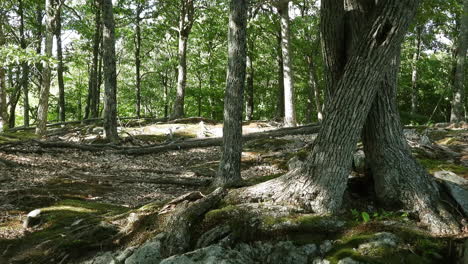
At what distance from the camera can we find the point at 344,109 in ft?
12.6

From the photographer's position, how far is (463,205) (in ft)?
13.3

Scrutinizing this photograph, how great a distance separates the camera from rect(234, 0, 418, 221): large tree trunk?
141 inches

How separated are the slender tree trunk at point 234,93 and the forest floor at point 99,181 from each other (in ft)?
1.47

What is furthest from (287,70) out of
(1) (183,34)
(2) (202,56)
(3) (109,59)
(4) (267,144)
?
(2) (202,56)

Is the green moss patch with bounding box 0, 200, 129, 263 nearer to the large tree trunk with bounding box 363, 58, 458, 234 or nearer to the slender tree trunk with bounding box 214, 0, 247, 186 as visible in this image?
the slender tree trunk with bounding box 214, 0, 247, 186

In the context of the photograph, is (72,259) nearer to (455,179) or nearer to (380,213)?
(380,213)

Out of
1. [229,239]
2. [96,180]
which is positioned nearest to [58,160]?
[96,180]

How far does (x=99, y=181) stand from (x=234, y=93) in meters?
3.66

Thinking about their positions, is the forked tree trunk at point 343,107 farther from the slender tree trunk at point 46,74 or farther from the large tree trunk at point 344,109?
the slender tree trunk at point 46,74

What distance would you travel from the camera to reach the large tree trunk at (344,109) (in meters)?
3.58

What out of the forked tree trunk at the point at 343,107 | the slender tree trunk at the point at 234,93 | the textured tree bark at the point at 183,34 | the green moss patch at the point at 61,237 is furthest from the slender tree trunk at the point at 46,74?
the forked tree trunk at the point at 343,107

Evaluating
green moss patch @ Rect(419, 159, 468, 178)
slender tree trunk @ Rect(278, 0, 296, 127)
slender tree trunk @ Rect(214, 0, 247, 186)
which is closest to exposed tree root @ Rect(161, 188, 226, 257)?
slender tree trunk @ Rect(214, 0, 247, 186)

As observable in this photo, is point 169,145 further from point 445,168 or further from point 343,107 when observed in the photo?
point 343,107

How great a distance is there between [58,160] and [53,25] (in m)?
5.34
